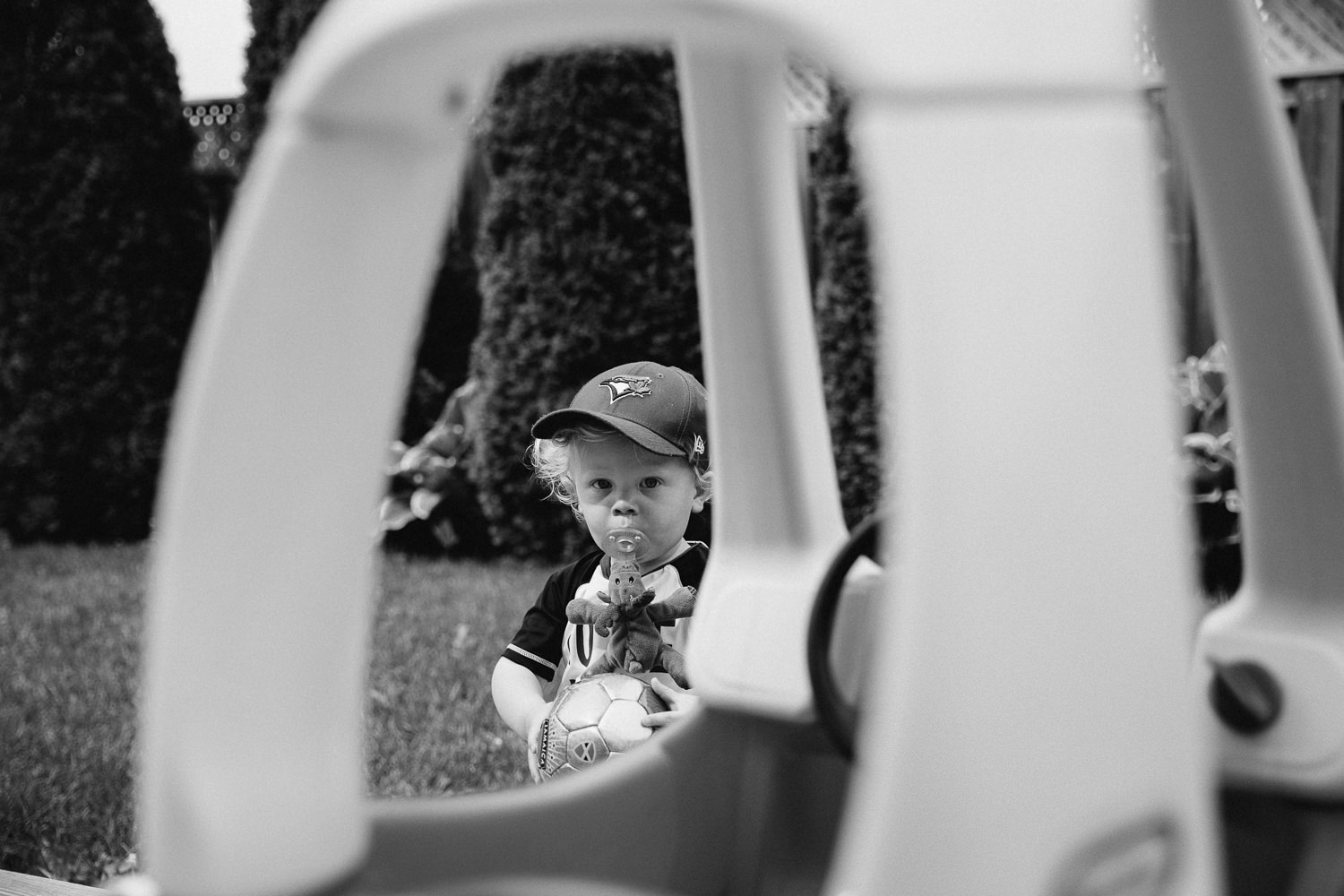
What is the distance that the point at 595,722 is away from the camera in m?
1.77

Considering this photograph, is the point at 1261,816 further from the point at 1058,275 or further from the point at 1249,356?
the point at 1058,275

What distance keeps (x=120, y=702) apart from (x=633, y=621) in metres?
2.15

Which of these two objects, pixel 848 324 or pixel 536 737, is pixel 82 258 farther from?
pixel 536 737

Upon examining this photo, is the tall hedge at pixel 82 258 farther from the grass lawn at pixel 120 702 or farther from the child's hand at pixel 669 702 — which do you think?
→ the child's hand at pixel 669 702

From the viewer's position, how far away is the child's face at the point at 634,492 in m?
2.01

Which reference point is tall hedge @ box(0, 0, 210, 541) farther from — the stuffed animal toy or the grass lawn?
the stuffed animal toy

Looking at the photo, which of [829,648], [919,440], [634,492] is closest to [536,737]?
[634,492]

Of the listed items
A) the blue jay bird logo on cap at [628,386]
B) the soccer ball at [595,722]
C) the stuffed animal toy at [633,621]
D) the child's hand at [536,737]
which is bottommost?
the child's hand at [536,737]

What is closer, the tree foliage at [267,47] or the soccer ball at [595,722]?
the soccer ball at [595,722]

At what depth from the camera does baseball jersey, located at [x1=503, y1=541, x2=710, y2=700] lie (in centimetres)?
200

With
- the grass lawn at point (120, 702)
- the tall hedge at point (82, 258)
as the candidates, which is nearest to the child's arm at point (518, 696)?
the grass lawn at point (120, 702)

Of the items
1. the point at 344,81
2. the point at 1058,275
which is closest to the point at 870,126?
the point at 1058,275

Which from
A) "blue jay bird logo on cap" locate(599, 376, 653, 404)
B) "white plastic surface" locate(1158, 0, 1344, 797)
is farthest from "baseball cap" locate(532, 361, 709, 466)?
"white plastic surface" locate(1158, 0, 1344, 797)

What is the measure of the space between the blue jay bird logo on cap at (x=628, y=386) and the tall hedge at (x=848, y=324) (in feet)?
9.55
